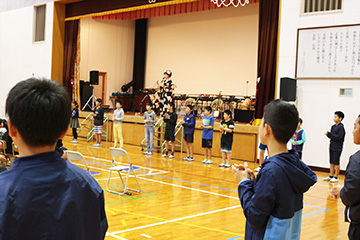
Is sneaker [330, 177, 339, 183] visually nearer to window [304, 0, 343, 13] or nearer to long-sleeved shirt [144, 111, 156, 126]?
window [304, 0, 343, 13]

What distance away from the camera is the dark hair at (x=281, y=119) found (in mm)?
2182

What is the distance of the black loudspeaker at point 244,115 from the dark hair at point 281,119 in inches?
402

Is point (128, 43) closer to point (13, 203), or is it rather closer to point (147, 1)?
point (147, 1)

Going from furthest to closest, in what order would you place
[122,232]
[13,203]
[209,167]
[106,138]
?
[106,138] < [209,167] < [122,232] < [13,203]

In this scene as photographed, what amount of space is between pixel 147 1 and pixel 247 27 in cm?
539

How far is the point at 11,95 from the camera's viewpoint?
1.35 meters

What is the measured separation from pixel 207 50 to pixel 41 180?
17844 mm

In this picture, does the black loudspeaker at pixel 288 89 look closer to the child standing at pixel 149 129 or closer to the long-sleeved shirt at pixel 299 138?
the long-sleeved shirt at pixel 299 138

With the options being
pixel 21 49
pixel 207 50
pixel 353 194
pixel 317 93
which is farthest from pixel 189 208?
pixel 21 49

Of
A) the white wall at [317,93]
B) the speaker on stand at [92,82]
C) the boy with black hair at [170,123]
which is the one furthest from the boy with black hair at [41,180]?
the speaker on stand at [92,82]

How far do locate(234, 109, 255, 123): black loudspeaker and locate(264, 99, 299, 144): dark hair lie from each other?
10222 mm

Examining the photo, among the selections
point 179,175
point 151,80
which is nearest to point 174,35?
point 151,80

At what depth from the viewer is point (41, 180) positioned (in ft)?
4.30

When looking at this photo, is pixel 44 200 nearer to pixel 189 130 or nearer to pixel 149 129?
pixel 189 130
